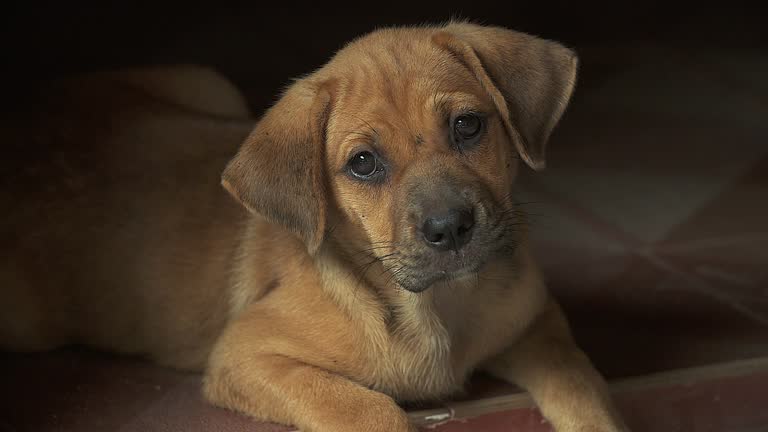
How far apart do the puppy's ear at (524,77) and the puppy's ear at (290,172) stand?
52cm

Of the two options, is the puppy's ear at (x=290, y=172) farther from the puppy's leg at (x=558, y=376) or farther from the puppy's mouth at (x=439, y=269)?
the puppy's leg at (x=558, y=376)

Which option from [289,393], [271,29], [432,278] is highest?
[432,278]

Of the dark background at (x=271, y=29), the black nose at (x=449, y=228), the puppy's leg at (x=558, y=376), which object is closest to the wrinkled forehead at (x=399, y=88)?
the black nose at (x=449, y=228)

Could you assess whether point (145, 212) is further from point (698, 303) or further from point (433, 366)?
point (698, 303)

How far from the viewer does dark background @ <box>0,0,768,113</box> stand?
7.46m

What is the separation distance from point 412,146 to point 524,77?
0.52 m

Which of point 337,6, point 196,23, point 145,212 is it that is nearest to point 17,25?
point 196,23

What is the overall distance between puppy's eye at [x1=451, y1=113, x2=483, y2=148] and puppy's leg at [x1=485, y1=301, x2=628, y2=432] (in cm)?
93

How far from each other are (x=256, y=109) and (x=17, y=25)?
1.79m

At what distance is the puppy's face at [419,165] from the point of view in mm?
3246

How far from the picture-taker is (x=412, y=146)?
339cm

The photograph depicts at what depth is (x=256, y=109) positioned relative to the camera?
24.4 feet

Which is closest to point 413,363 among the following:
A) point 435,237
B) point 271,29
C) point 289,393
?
point 289,393

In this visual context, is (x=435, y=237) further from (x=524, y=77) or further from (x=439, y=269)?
(x=524, y=77)
